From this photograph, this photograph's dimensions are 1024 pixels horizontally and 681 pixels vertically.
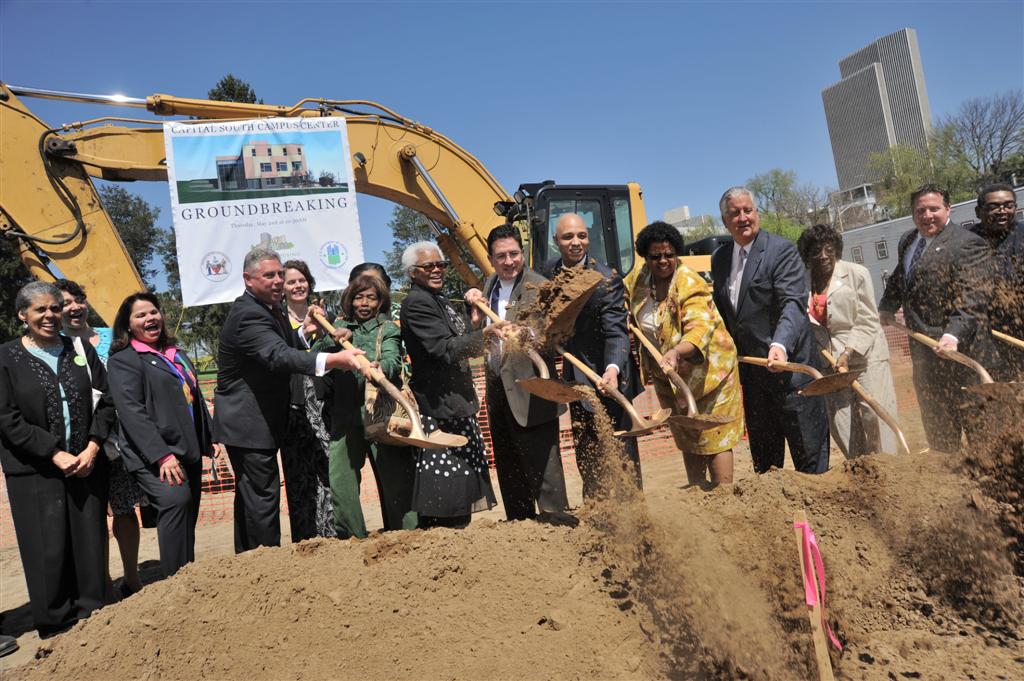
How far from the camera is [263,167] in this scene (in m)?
6.91

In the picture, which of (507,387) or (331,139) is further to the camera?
(331,139)

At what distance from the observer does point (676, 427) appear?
12.8ft

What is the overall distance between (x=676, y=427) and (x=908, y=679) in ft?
5.32

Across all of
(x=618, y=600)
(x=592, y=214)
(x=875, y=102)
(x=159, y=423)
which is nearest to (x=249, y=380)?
(x=159, y=423)

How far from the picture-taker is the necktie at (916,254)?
449 cm

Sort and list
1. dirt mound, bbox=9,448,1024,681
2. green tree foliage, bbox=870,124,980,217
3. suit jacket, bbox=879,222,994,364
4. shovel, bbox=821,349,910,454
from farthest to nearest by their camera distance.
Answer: green tree foliage, bbox=870,124,980,217, suit jacket, bbox=879,222,994,364, shovel, bbox=821,349,910,454, dirt mound, bbox=9,448,1024,681

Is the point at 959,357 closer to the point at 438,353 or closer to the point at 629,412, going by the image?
the point at 629,412

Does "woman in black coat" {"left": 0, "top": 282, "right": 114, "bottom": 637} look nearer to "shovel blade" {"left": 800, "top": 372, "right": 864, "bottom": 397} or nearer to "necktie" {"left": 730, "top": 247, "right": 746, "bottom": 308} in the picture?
"necktie" {"left": 730, "top": 247, "right": 746, "bottom": 308}

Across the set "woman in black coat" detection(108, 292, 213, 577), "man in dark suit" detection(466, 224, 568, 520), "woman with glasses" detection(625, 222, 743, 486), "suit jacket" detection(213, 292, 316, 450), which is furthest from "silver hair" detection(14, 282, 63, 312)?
"woman with glasses" detection(625, 222, 743, 486)

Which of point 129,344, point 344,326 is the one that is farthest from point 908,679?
point 129,344

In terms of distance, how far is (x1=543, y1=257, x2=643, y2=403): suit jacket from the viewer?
12.5 feet

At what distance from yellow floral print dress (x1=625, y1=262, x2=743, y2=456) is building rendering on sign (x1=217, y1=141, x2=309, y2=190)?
4.48 meters

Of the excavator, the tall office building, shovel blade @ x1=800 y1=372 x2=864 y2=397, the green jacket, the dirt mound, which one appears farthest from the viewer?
the tall office building

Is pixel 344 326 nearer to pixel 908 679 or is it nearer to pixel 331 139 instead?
pixel 908 679
